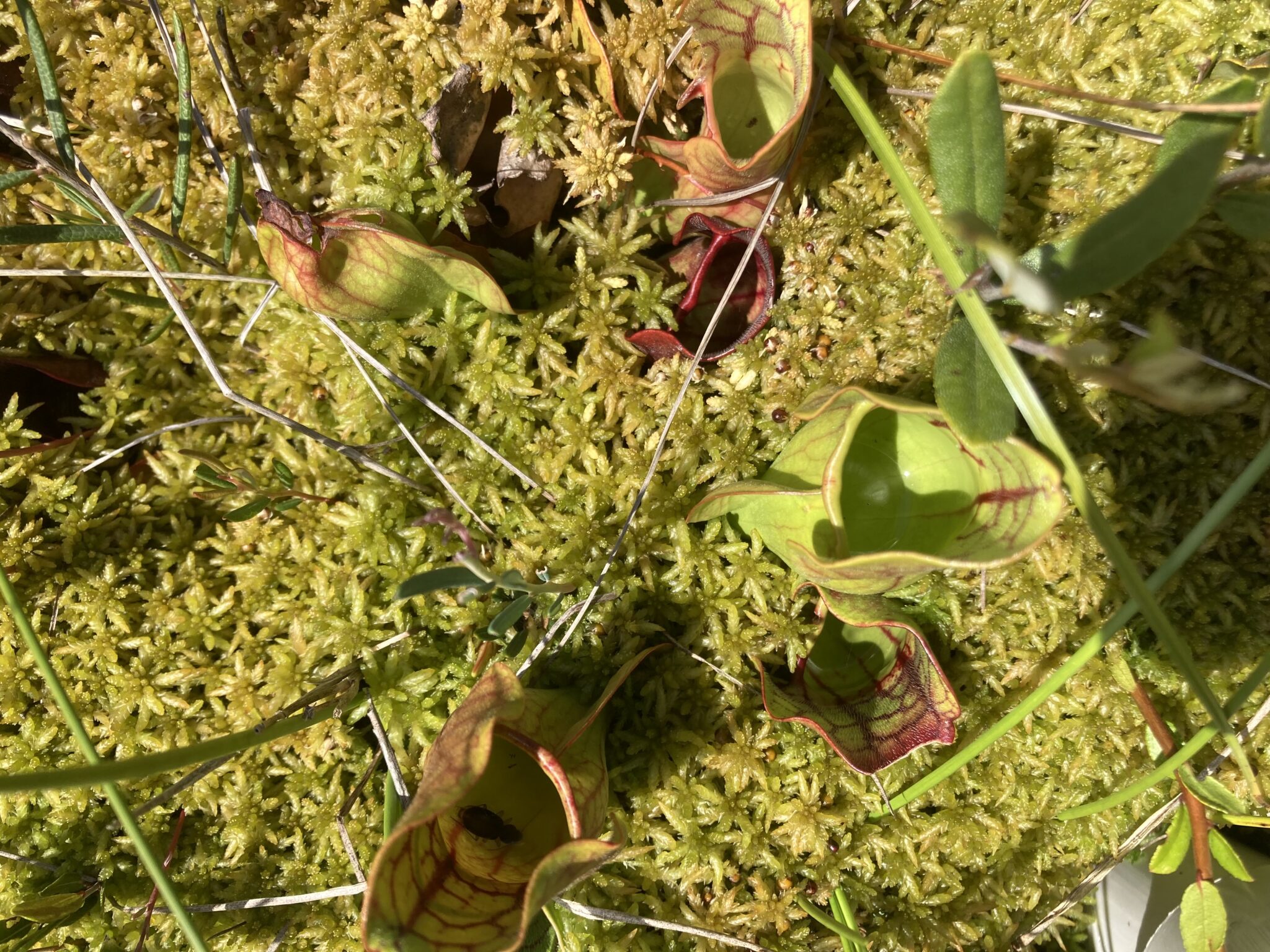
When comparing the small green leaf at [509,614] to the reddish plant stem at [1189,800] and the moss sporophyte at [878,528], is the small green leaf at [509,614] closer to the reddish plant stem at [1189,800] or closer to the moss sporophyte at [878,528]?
the moss sporophyte at [878,528]

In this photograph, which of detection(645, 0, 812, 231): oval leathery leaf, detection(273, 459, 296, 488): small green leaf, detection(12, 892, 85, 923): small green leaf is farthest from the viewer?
detection(273, 459, 296, 488): small green leaf

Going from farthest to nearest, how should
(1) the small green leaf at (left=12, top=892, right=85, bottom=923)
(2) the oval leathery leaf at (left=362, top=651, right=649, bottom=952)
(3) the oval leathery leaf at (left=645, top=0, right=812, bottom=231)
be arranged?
(1) the small green leaf at (left=12, top=892, right=85, bottom=923) → (3) the oval leathery leaf at (left=645, top=0, right=812, bottom=231) → (2) the oval leathery leaf at (left=362, top=651, right=649, bottom=952)

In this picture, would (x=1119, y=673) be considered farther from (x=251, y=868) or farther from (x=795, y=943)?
(x=251, y=868)

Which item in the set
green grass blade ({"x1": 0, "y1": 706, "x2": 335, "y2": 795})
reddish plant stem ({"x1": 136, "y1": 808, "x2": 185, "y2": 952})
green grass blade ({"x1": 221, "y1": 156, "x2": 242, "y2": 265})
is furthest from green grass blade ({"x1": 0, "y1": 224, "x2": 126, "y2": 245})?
reddish plant stem ({"x1": 136, "y1": 808, "x2": 185, "y2": 952})

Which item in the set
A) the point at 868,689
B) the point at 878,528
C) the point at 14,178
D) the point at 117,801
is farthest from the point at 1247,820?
the point at 14,178

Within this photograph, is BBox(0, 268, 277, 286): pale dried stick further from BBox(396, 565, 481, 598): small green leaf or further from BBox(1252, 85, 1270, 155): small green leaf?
BBox(1252, 85, 1270, 155): small green leaf

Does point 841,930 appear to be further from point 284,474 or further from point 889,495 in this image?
point 284,474
